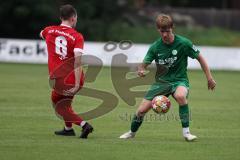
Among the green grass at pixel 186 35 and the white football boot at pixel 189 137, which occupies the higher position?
the white football boot at pixel 189 137

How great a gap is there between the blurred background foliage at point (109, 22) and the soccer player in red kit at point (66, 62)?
32.1 metres

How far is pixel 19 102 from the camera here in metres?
17.3

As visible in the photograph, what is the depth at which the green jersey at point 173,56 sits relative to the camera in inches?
453

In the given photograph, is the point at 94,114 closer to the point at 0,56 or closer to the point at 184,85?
the point at 184,85

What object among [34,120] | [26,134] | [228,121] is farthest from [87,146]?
[228,121]

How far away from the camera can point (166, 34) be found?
11.3 meters

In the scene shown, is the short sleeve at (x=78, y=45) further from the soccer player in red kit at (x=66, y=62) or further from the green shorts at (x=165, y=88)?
the green shorts at (x=165, y=88)

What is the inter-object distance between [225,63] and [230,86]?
9.36 m

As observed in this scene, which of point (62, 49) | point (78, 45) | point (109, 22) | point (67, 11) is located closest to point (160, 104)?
point (78, 45)

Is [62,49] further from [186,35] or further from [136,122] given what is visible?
[186,35]

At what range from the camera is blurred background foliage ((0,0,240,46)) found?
43875 mm

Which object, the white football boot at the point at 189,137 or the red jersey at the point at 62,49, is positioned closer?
the white football boot at the point at 189,137

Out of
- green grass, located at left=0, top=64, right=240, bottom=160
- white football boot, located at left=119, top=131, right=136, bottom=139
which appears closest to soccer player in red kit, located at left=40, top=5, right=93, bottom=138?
green grass, located at left=0, top=64, right=240, bottom=160

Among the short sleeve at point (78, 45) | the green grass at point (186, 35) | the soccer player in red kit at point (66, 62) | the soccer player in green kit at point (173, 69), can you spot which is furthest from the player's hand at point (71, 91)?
the green grass at point (186, 35)
